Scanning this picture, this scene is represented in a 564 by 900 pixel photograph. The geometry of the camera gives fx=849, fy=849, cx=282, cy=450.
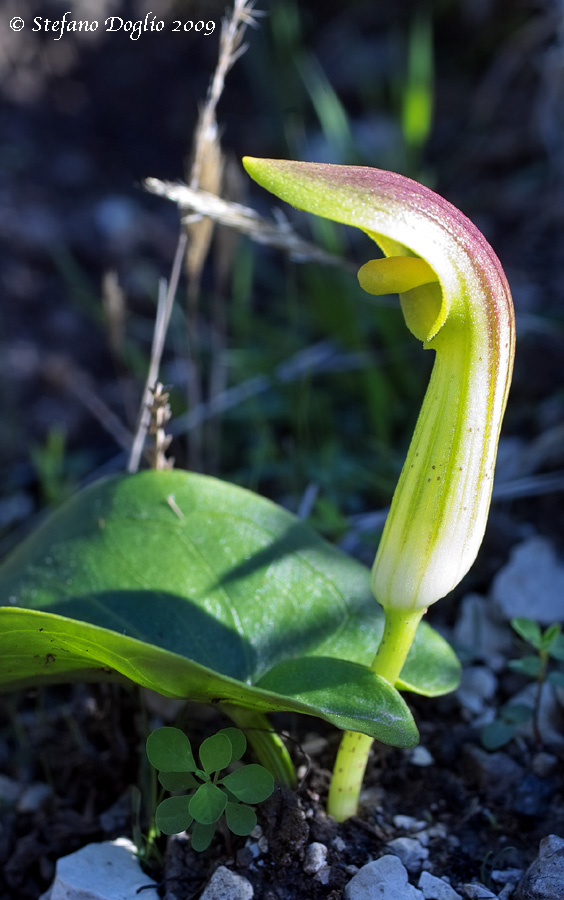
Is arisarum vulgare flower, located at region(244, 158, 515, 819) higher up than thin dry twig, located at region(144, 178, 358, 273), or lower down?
lower down

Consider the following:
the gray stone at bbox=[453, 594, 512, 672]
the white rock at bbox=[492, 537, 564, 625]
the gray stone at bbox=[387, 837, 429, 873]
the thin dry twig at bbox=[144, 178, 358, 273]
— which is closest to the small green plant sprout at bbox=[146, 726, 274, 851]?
the gray stone at bbox=[387, 837, 429, 873]

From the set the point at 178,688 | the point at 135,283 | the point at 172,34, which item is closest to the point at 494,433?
the point at 178,688

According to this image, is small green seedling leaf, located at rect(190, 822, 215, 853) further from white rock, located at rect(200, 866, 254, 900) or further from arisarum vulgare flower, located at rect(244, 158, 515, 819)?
Answer: arisarum vulgare flower, located at rect(244, 158, 515, 819)

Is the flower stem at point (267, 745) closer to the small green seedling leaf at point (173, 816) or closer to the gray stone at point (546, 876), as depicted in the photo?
the small green seedling leaf at point (173, 816)

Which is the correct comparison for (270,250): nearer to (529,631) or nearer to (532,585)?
(532,585)

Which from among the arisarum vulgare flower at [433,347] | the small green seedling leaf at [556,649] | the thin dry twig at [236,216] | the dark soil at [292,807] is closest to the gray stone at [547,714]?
the dark soil at [292,807]

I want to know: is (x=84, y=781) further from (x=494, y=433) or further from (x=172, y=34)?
(x=172, y=34)

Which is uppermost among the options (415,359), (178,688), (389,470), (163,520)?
(415,359)
